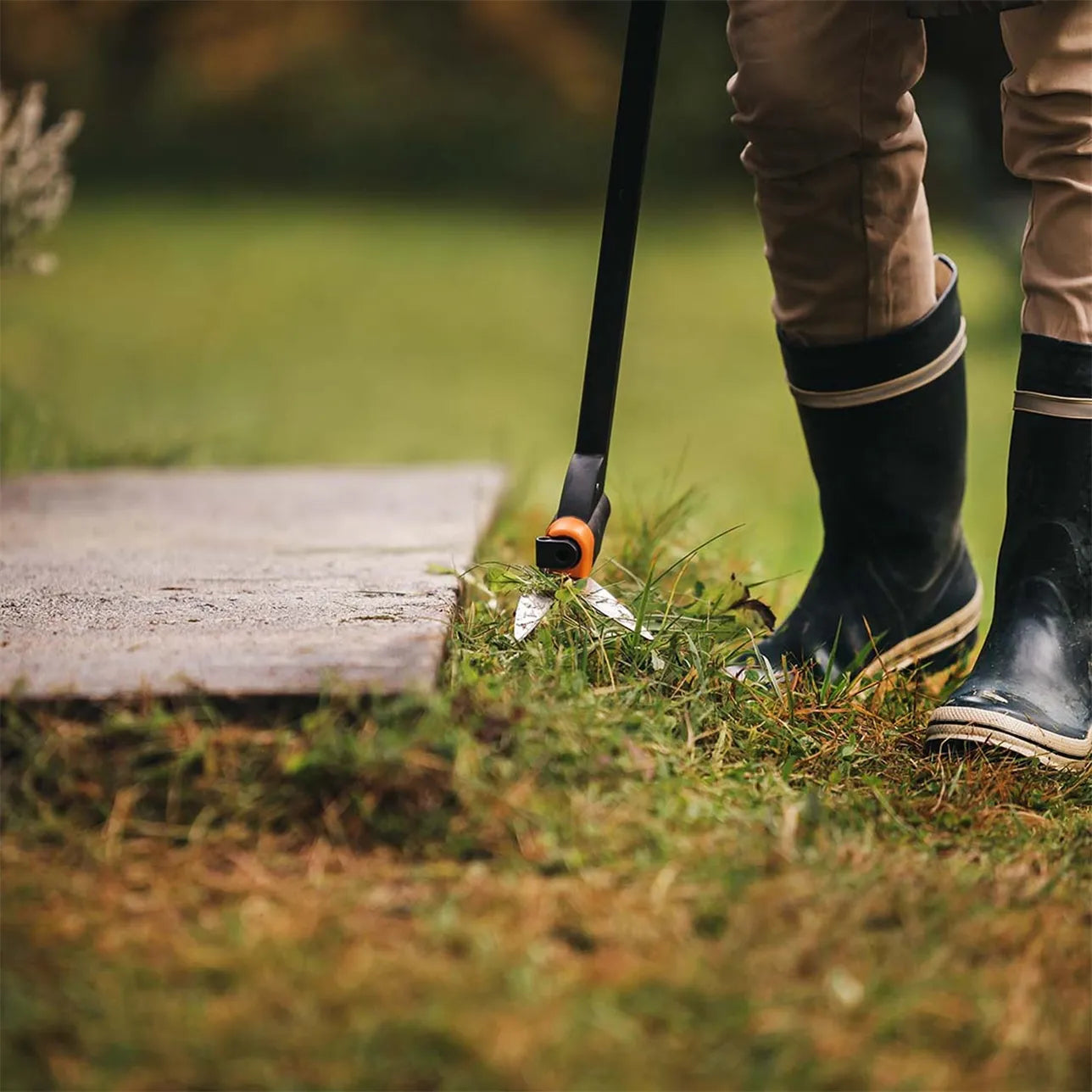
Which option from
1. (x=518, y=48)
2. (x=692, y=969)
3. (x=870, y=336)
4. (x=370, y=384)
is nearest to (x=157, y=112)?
(x=518, y=48)

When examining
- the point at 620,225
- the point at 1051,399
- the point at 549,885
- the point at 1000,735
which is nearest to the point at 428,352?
the point at 620,225

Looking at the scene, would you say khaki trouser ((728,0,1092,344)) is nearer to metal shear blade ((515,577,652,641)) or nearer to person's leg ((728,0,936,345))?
person's leg ((728,0,936,345))

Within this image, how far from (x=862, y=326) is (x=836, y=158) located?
18cm

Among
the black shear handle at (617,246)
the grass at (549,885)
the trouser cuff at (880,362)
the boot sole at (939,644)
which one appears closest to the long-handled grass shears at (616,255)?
the black shear handle at (617,246)

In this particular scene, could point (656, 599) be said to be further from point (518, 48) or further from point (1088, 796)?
point (518, 48)

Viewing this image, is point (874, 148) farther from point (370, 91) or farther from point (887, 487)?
point (370, 91)

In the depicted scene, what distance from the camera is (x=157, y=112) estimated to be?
866 centimetres

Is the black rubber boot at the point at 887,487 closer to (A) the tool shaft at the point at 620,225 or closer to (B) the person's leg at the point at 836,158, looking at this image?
(B) the person's leg at the point at 836,158

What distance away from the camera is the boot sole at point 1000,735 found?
118cm

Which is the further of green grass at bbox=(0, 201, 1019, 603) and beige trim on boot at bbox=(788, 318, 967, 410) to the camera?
green grass at bbox=(0, 201, 1019, 603)

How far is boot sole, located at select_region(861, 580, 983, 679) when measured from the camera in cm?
148

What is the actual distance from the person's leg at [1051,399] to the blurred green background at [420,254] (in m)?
0.47

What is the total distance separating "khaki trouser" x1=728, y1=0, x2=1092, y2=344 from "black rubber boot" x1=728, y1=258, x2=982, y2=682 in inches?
1.8

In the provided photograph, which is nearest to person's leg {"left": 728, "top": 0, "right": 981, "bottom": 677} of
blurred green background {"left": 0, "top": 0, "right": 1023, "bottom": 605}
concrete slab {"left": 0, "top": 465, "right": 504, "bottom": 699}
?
→ blurred green background {"left": 0, "top": 0, "right": 1023, "bottom": 605}
